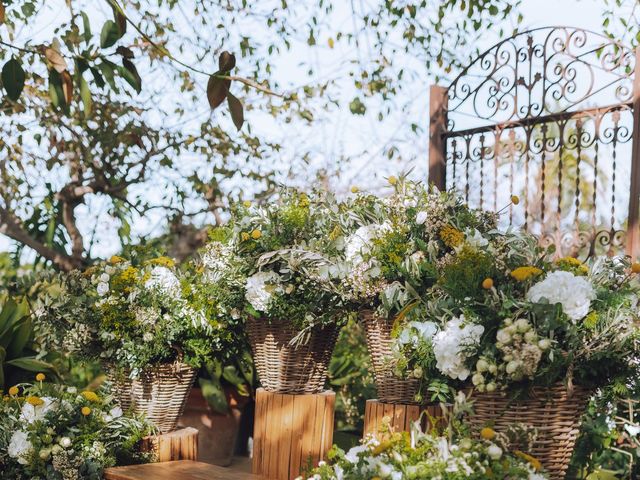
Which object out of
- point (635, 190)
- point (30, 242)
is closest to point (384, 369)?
point (635, 190)

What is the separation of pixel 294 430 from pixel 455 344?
1.10 meters

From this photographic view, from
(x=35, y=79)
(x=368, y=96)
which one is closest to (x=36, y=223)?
(x=35, y=79)

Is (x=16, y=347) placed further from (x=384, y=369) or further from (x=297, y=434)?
(x=384, y=369)

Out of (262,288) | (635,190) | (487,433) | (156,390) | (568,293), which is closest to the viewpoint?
(487,433)

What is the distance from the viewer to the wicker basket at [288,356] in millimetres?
Answer: 3107

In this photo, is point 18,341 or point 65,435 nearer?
point 65,435

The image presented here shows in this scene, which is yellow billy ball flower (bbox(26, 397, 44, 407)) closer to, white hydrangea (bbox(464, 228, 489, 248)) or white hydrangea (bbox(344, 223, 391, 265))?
white hydrangea (bbox(344, 223, 391, 265))

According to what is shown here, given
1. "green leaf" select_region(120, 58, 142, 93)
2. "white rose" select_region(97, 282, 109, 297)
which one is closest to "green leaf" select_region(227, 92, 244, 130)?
"green leaf" select_region(120, 58, 142, 93)

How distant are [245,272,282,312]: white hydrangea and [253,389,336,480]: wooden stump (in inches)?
15.7

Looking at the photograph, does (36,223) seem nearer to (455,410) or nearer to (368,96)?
(368,96)

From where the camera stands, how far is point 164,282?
3.40m

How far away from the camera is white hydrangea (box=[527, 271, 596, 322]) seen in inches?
84.0

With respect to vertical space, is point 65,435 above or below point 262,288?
below

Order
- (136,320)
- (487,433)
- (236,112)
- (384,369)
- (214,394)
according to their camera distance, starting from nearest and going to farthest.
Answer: (236,112)
(487,433)
(384,369)
(136,320)
(214,394)
